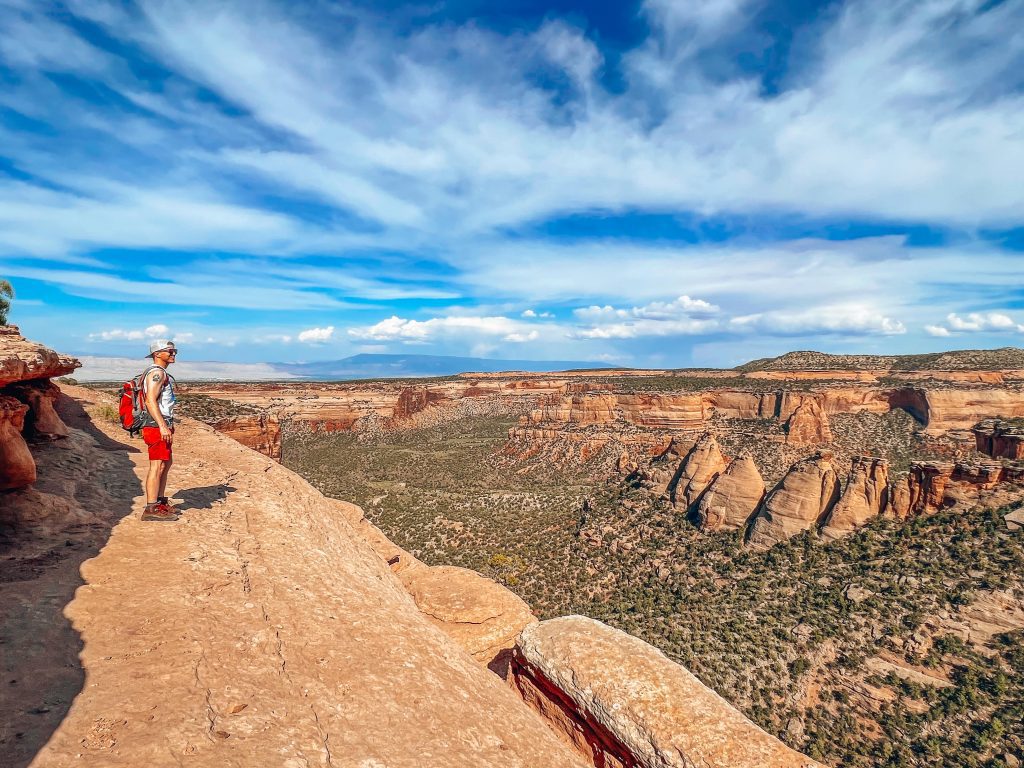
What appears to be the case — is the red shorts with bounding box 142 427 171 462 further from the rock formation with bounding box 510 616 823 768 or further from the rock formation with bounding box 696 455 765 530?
the rock formation with bounding box 696 455 765 530

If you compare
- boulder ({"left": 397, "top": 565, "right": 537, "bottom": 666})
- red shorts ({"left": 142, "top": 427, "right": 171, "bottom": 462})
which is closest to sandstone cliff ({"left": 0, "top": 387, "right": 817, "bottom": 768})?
red shorts ({"left": 142, "top": 427, "right": 171, "bottom": 462})

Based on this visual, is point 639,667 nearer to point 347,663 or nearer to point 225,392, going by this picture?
point 347,663

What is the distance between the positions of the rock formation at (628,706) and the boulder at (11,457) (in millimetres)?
9383

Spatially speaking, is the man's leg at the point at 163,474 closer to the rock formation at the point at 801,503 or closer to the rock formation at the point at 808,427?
the rock formation at the point at 801,503

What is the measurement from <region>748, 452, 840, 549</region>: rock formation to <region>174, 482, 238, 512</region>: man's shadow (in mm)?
31120

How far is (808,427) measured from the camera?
5256 centimetres

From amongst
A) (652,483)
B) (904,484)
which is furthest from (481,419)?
(904,484)

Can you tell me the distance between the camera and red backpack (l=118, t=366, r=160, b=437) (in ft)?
29.1

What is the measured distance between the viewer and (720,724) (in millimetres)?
7160

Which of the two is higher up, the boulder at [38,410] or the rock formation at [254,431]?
the boulder at [38,410]

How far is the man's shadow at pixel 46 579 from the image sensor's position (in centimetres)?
444

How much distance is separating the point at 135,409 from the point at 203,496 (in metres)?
3.33

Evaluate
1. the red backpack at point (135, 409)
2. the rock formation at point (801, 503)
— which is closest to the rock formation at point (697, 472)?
the rock formation at point (801, 503)

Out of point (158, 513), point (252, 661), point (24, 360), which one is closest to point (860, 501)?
point (252, 661)
